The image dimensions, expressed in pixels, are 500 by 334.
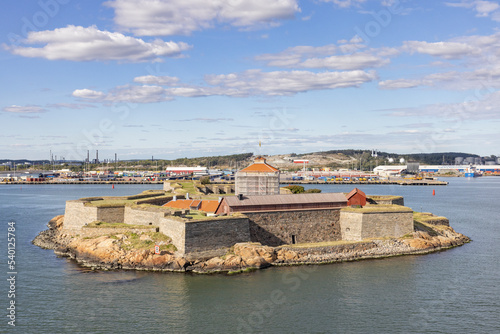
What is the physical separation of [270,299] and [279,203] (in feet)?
40.4

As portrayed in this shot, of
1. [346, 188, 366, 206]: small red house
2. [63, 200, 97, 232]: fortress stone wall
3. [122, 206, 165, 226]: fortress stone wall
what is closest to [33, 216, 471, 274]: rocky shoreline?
[63, 200, 97, 232]: fortress stone wall

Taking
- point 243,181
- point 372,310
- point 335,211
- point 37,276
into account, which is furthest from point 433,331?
A: point 243,181

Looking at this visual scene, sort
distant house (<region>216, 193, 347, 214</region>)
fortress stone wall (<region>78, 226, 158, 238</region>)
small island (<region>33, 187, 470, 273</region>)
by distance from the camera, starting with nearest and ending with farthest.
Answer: small island (<region>33, 187, 470, 273</region>) < fortress stone wall (<region>78, 226, 158, 238</region>) < distant house (<region>216, 193, 347, 214</region>)

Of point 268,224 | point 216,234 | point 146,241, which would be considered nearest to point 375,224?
point 268,224

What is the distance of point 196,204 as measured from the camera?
42.6m

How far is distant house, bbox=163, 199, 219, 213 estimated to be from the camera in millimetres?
40500

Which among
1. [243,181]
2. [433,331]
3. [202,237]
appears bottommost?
[433,331]

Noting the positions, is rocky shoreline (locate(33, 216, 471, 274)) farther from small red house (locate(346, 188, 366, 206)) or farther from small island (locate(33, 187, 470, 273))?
small red house (locate(346, 188, 366, 206))

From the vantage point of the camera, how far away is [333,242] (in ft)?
125

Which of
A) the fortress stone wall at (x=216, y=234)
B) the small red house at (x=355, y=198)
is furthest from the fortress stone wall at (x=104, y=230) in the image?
the small red house at (x=355, y=198)

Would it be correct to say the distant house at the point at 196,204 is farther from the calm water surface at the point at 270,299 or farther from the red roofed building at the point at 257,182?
the calm water surface at the point at 270,299

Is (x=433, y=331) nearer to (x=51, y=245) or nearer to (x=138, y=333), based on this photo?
(x=138, y=333)

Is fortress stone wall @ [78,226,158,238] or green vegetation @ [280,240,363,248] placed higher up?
fortress stone wall @ [78,226,158,238]

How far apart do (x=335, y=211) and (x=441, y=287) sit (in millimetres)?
12507
